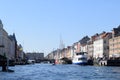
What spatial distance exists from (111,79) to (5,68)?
115 feet

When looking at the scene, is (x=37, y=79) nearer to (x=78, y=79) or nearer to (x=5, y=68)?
(x=78, y=79)

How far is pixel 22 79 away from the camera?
7438 cm

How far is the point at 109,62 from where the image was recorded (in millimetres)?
190750

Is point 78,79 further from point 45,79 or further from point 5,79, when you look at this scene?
point 5,79

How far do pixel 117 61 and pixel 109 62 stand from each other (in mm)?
6089

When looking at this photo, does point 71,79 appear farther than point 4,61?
No

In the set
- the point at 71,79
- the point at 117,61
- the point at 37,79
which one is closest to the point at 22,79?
the point at 37,79

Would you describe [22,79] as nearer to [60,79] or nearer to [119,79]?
[60,79]

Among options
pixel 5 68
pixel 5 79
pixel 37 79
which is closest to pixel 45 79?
pixel 37 79

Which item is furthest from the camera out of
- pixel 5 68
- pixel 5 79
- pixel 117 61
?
pixel 117 61

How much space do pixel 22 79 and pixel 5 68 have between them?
30.9 m

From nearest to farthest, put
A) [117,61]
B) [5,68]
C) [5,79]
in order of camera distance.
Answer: [5,79] < [5,68] < [117,61]

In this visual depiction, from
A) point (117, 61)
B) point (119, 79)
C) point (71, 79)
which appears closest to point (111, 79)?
point (119, 79)

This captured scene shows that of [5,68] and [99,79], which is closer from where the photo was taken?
[99,79]
